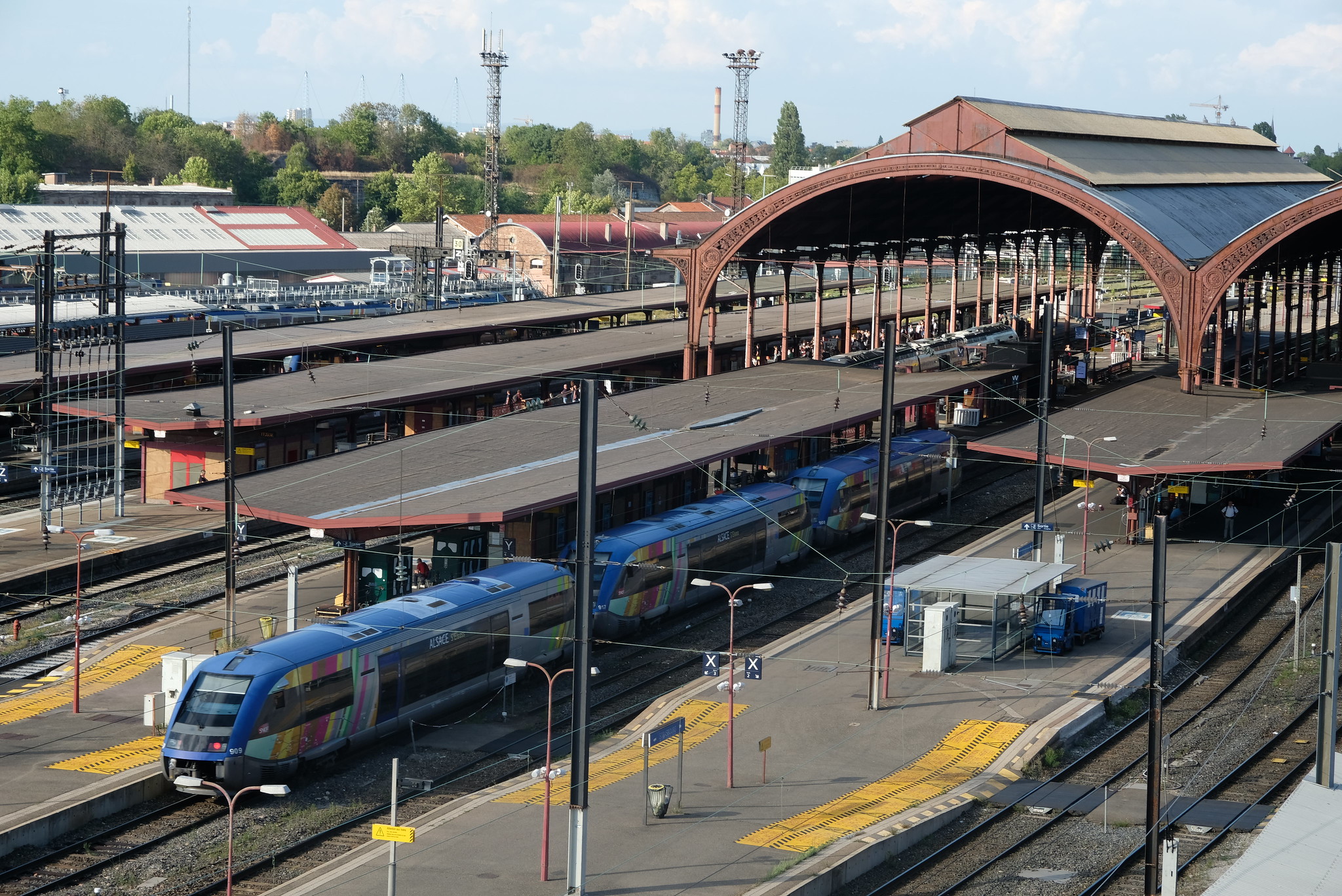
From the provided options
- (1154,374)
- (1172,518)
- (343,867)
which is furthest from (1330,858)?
(1154,374)

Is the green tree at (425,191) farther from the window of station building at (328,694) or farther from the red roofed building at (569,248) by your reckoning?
the window of station building at (328,694)

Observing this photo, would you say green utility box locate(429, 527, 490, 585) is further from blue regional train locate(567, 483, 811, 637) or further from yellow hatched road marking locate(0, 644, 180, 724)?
yellow hatched road marking locate(0, 644, 180, 724)

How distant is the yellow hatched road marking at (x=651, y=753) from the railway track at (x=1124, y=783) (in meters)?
5.59

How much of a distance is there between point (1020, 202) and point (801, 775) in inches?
1942

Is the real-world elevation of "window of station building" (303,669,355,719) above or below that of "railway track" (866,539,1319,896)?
above

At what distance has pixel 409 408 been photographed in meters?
51.2

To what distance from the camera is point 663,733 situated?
24000 mm

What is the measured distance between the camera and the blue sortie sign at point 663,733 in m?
23.7

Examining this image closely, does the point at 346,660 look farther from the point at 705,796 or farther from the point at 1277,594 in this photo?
the point at 1277,594

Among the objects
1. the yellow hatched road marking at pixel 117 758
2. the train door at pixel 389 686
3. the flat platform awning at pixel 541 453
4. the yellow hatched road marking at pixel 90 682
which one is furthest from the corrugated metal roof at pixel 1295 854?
the yellow hatched road marking at pixel 90 682

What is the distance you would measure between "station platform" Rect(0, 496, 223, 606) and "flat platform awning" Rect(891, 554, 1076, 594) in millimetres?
20679

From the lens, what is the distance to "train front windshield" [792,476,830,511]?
44.3m

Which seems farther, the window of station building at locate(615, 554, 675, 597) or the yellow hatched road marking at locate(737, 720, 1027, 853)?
the window of station building at locate(615, 554, 675, 597)

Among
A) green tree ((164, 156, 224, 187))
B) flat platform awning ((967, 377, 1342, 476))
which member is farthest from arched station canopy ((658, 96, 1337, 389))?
green tree ((164, 156, 224, 187))
